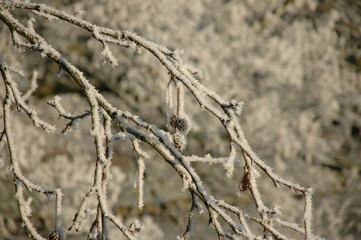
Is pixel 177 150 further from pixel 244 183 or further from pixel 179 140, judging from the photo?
pixel 244 183

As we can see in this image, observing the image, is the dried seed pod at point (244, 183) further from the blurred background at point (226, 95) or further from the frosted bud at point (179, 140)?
the blurred background at point (226, 95)

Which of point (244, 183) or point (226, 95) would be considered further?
point (226, 95)

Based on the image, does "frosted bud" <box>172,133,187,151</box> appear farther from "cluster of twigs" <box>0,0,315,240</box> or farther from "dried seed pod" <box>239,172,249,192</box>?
"dried seed pod" <box>239,172,249,192</box>

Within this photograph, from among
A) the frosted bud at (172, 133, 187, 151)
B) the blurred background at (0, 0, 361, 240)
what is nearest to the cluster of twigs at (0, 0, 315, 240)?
the frosted bud at (172, 133, 187, 151)

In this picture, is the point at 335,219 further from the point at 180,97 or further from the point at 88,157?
the point at 180,97

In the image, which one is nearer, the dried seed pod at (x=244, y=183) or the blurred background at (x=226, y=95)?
the dried seed pod at (x=244, y=183)

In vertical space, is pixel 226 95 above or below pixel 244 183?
above

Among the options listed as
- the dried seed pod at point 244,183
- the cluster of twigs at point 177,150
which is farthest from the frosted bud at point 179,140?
the dried seed pod at point 244,183

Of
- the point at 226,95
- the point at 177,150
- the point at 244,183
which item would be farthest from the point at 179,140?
the point at 226,95
